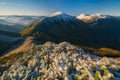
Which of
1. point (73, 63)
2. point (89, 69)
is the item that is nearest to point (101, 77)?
point (89, 69)

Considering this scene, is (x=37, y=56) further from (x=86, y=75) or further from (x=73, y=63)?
(x=86, y=75)

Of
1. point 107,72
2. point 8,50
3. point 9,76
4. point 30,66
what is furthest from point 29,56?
point 8,50

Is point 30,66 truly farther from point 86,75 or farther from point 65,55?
point 86,75

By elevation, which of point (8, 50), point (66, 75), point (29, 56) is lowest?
point (8, 50)

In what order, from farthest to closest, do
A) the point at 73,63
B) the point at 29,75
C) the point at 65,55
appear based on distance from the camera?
the point at 65,55 < the point at 73,63 < the point at 29,75

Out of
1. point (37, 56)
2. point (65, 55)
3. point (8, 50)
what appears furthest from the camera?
point (8, 50)

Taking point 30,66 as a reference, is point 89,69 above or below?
above

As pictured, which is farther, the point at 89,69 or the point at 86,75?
the point at 89,69
